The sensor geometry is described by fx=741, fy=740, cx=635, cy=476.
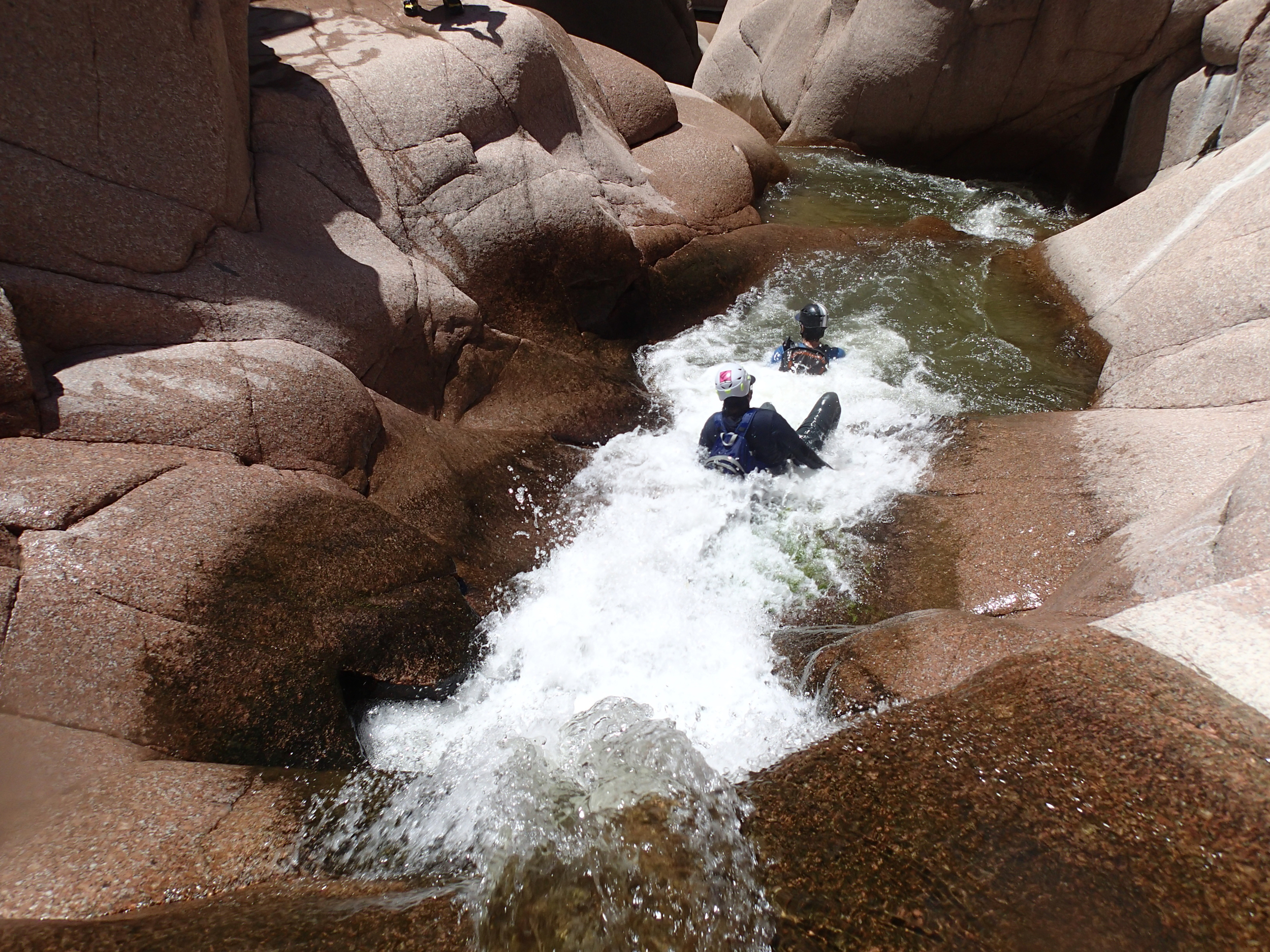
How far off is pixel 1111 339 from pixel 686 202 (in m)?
4.31

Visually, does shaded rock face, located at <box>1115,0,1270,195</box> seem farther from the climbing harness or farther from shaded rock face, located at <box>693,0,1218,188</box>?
the climbing harness

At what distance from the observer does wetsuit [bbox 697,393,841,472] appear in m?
5.14

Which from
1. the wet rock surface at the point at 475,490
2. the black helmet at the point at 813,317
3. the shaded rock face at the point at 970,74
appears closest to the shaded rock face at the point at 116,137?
the wet rock surface at the point at 475,490

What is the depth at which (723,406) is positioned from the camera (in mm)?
5266

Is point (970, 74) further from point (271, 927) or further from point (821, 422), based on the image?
point (271, 927)

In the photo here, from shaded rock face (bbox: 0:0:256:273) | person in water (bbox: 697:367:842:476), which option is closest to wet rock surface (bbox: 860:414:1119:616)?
person in water (bbox: 697:367:842:476)

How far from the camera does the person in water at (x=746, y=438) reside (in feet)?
16.7

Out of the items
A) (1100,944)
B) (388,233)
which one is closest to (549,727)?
(1100,944)

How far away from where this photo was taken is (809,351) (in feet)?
21.4

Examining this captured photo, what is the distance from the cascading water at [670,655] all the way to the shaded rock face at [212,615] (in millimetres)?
385

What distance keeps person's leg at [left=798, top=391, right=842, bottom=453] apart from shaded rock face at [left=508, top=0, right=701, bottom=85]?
9.28m

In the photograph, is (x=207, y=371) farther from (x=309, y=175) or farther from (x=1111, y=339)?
(x=1111, y=339)

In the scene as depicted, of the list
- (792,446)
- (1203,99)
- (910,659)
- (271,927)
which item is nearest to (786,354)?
(792,446)

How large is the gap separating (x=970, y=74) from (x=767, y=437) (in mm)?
7813
